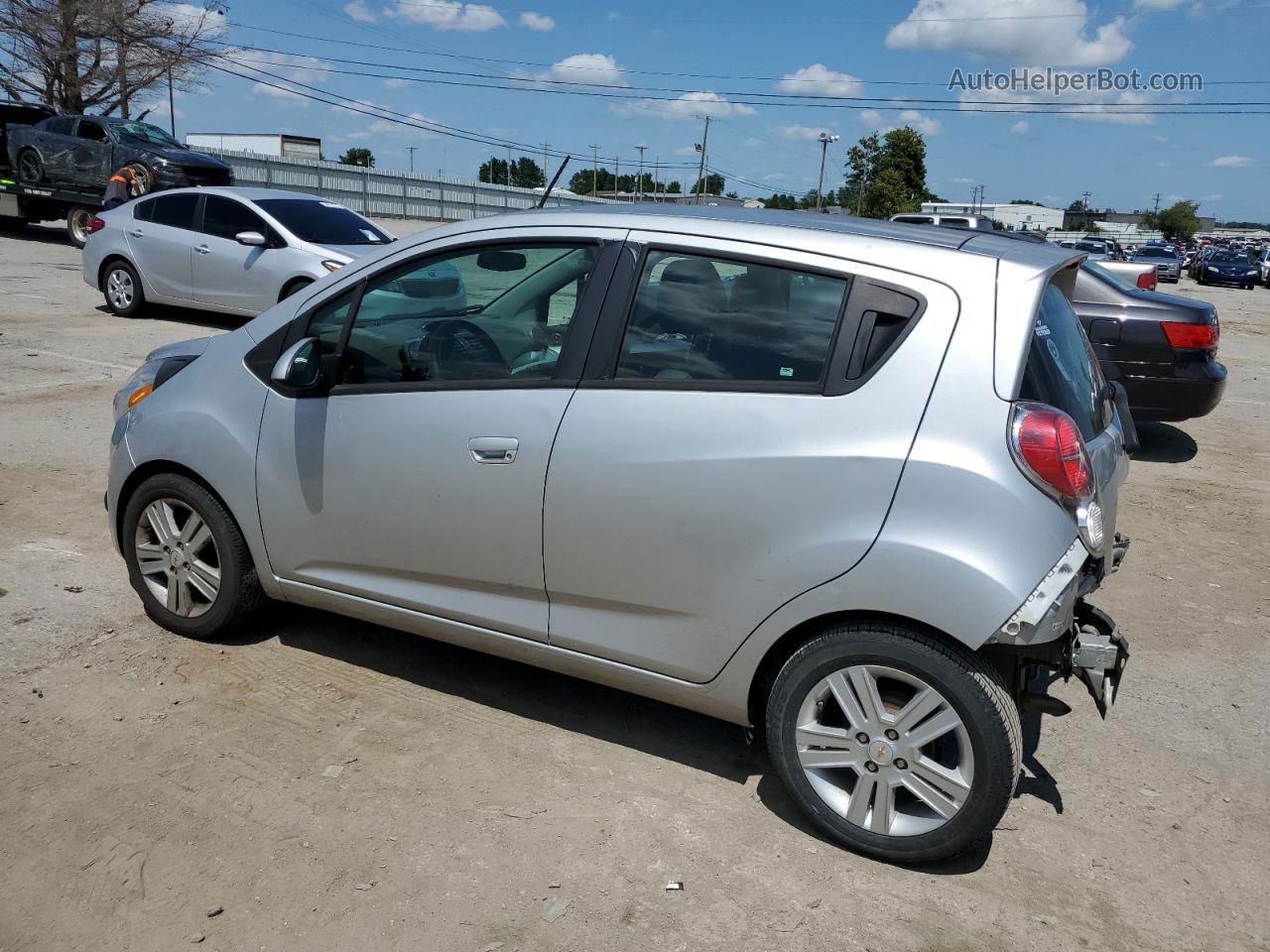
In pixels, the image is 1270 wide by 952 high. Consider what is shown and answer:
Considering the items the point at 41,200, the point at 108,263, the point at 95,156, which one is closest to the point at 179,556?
the point at 108,263

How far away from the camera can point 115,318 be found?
503 inches

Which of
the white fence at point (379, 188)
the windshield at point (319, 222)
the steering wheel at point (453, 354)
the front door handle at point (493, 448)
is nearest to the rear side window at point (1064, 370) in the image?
the front door handle at point (493, 448)

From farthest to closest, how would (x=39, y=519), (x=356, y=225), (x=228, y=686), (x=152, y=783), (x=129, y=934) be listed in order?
(x=356, y=225) → (x=39, y=519) → (x=228, y=686) → (x=152, y=783) → (x=129, y=934)

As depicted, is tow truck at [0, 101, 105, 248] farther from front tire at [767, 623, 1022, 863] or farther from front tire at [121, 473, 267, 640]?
front tire at [767, 623, 1022, 863]

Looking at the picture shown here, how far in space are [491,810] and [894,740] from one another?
4.15ft

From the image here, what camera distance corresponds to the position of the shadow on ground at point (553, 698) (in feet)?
12.0

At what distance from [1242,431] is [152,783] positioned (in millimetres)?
9838

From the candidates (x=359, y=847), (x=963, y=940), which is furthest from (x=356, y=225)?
(x=963, y=940)

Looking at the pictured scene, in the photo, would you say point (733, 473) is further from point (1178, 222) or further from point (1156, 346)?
point (1178, 222)

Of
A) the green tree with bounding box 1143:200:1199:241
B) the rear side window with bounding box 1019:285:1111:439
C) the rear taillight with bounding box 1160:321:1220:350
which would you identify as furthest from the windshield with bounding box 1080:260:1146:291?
the green tree with bounding box 1143:200:1199:241

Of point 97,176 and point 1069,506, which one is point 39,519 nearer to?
point 1069,506

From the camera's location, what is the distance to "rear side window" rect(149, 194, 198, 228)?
40.6ft

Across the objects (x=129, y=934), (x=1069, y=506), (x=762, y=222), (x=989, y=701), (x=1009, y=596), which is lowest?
(x=129, y=934)

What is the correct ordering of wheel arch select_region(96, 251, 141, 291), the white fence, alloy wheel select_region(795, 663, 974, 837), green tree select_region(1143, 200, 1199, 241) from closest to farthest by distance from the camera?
alloy wheel select_region(795, 663, 974, 837) < wheel arch select_region(96, 251, 141, 291) < the white fence < green tree select_region(1143, 200, 1199, 241)
